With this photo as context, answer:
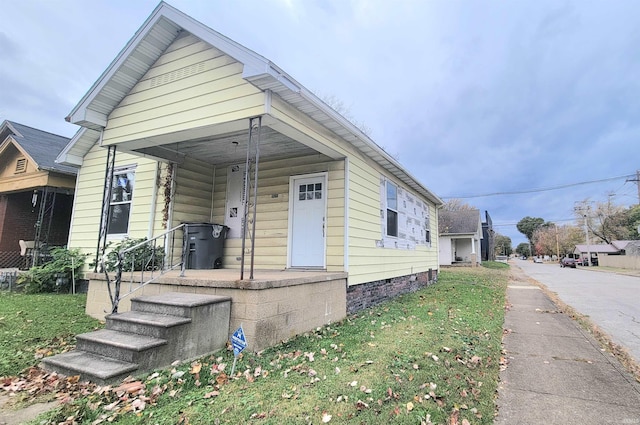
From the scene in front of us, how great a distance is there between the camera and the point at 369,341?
459 centimetres

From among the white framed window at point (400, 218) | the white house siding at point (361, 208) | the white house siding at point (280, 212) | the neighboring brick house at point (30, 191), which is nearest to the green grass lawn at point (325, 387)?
the white house siding at point (361, 208)

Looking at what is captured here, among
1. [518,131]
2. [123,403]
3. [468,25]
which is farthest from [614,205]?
[123,403]

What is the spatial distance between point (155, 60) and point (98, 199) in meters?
4.81

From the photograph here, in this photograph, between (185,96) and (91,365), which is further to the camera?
(185,96)

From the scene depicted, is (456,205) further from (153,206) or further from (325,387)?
(325,387)

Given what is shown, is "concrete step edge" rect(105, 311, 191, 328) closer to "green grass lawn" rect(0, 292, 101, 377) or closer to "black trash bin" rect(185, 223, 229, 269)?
"green grass lawn" rect(0, 292, 101, 377)

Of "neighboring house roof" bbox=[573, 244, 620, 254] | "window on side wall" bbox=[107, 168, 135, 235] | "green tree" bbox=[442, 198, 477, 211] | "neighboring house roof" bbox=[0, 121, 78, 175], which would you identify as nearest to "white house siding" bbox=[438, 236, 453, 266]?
"green tree" bbox=[442, 198, 477, 211]

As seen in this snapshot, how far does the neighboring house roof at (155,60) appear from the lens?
14.4 ft

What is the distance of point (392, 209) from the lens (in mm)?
8766

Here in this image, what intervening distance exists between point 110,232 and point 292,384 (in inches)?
285

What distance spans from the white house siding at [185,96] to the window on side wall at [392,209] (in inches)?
198

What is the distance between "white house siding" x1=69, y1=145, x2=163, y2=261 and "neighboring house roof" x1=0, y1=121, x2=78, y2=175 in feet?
3.38

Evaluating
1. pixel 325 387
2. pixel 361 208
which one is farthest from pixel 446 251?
pixel 325 387

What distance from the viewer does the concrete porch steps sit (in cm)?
317
